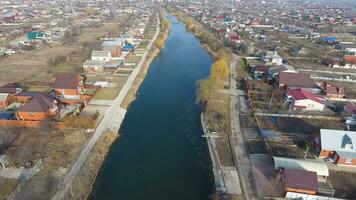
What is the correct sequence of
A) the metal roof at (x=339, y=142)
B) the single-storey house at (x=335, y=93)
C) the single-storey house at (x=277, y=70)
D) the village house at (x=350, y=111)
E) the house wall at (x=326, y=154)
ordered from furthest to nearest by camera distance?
the single-storey house at (x=277, y=70) → the single-storey house at (x=335, y=93) → the village house at (x=350, y=111) → the house wall at (x=326, y=154) → the metal roof at (x=339, y=142)

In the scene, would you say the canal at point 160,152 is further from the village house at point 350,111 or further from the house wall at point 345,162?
the village house at point 350,111

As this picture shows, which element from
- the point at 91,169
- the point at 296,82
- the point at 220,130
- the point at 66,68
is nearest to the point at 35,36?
the point at 66,68


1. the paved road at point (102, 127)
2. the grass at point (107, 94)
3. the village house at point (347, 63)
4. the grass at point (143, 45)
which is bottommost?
the village house at point (347, 63)

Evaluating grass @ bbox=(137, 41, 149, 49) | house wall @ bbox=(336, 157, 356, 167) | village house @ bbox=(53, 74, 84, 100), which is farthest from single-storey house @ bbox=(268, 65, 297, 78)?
grass @ bbox=(137, 41, 149, 49)

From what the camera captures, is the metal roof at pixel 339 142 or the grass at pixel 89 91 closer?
the metal roof at pixel 339 142

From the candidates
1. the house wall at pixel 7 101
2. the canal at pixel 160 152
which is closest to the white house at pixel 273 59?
the canal at pixel 160 152

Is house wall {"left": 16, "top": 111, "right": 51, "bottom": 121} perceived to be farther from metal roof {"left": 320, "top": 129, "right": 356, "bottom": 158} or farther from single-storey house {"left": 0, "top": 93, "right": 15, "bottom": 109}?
metal roof {"left": 320, "top": 129, "right": 356, "bottom": 158}
